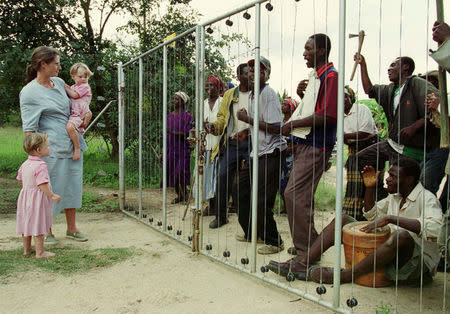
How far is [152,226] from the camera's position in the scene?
5.57 meters

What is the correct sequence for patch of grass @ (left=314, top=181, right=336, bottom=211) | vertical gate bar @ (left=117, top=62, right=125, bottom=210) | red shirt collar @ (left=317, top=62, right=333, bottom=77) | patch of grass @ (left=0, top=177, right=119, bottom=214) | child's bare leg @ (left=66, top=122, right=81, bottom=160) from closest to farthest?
red shirt collar @ (left=317, top=62, right=333, bottom=77) → child's bare leg @ (left=66, top=122, right=81, bottom=160) → vertical gate bar @ (left=117, top=62, right=125, bottom=210) → patch of grass @ (left=314, top=181, right=336, bottom=211) → patch of grass @ (left=0, top=177, right=119, bottom=214)

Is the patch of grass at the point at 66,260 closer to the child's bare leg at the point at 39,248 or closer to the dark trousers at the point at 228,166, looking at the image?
the child's bare leg at the point at 39,248

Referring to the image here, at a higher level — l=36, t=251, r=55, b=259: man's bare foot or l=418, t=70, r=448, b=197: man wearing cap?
l=418, t=70, r=448, b=197: man wearing cap

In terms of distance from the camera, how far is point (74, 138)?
490cm

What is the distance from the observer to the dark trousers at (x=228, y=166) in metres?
5.02

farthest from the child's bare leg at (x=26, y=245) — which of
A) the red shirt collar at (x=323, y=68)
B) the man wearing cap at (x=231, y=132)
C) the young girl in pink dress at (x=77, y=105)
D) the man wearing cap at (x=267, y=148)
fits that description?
the red shirt collar at (x=323, y=68)

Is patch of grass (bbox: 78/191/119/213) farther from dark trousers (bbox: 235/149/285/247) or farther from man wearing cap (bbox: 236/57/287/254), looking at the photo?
man wearing cap (bbox: 236/57/287/254)

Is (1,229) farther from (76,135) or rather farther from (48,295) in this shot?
(48,295)

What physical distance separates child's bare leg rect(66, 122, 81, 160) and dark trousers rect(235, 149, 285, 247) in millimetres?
1880

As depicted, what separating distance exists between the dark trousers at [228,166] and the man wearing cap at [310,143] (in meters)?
1.15

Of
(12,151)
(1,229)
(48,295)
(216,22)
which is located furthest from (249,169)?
(12,151)

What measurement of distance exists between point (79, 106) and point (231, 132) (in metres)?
1.81

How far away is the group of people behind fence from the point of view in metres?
3.21

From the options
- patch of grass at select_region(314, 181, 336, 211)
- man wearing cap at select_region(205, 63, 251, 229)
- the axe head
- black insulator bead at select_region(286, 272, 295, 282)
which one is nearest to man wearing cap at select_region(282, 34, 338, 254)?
black insulator bead at select_region(286, 272, 295, 282)
